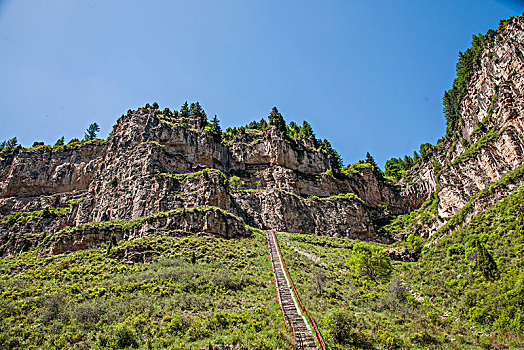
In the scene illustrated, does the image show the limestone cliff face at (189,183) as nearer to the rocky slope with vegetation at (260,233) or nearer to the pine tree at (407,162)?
the rocky slope with vegetation at (260,233)

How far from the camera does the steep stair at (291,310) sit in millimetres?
15406

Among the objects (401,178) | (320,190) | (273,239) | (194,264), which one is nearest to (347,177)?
(320,190)

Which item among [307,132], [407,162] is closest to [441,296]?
[307,132]

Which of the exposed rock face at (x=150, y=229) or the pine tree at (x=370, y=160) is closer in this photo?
the exposed rock face at (x=150, y=229)

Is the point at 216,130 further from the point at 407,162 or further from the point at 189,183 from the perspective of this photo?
the point at 407,162

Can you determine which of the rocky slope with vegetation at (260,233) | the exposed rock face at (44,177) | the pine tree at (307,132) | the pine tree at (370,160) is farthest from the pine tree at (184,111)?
the pine tree at (370,160)

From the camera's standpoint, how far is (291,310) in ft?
66.4

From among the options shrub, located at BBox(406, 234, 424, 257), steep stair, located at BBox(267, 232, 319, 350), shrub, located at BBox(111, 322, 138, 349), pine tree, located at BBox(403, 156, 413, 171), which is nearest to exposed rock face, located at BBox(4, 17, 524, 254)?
shrub, located at BBox(406, 234, 424, 257)

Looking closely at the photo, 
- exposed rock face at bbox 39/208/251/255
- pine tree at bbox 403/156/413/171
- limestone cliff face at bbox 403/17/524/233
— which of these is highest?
pine tree at bbox 403/156/413/171

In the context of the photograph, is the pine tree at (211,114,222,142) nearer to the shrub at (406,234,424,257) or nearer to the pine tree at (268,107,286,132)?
the pine tree at (268,107,286,132)

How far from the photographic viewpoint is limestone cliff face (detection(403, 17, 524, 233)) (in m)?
41.2

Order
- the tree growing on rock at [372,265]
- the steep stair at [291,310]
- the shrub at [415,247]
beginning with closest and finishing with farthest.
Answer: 1. the steep stair at [291,310]
2. the tree growing on rock at [372,265]
3. the shrub at [415,247]

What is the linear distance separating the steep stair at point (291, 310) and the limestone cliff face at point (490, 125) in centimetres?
3129

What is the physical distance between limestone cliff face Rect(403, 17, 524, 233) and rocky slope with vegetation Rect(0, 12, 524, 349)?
0.89 ft
